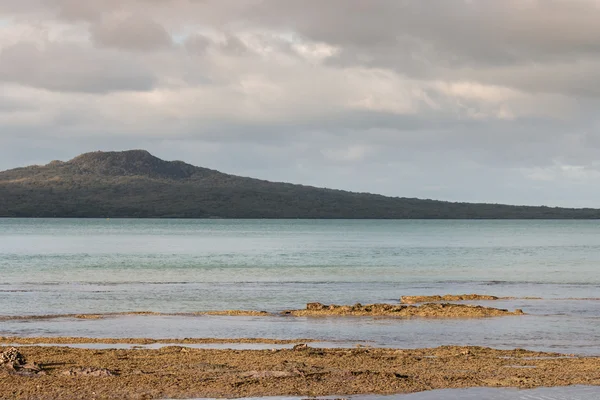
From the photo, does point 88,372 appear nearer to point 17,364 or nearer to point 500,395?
point 17,364

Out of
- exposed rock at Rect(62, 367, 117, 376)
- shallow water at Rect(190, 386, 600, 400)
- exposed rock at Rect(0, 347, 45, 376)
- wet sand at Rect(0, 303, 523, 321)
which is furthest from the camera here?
wet sand at Rect(0, 303, 523, 321)

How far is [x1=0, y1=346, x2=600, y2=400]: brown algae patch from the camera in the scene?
16.2 metres

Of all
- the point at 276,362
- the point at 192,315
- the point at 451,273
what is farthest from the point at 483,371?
the point at 451,273

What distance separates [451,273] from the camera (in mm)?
60969

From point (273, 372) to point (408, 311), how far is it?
15965 millimetres

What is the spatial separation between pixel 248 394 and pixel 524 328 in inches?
575

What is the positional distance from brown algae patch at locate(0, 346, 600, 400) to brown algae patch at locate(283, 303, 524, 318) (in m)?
10.1

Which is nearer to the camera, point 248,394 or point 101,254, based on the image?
point 248,394

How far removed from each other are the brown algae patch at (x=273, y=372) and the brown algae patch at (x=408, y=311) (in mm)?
10138

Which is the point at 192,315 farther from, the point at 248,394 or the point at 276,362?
the point at 248,394

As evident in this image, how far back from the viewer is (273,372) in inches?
696

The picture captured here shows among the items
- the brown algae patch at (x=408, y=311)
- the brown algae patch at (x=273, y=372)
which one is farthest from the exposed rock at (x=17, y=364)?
the brown algae patch at (x=408, y=311)

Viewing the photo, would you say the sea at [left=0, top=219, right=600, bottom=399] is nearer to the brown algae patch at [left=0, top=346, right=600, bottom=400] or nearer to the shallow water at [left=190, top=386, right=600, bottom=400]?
the brown algae patch at [left=0, top=346, right=600, bottom=400]

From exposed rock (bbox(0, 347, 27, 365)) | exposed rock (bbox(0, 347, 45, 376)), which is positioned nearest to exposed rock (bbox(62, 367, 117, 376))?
exposed rock (bbox(0, 347, 45, 376))
